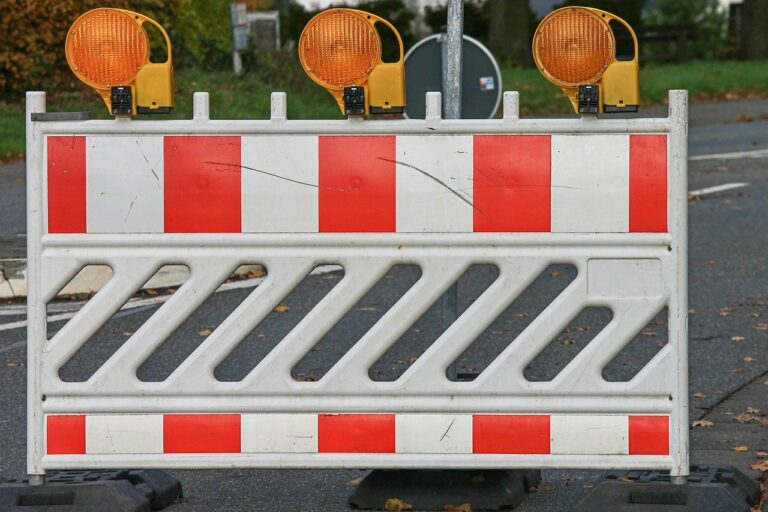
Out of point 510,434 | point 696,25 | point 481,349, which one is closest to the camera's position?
point 510,434

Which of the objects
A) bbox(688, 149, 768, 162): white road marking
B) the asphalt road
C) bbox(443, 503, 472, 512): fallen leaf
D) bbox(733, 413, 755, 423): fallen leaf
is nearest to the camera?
bbox(443, 503, 472, 512): fallen leaf

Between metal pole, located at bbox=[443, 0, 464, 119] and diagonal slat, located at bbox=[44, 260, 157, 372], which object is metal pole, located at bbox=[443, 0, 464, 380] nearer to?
metal pole, located at bbox=[443, 0, 464, 119]

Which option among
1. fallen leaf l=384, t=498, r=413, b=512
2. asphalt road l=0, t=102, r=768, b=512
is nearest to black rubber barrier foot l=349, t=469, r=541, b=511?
fallen leaf l=384, t=498, r=413, b=512

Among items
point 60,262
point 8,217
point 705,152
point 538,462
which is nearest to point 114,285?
point 60,262

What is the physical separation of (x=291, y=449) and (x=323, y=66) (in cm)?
108

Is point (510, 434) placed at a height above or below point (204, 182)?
below

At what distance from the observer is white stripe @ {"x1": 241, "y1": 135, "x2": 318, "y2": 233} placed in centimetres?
443

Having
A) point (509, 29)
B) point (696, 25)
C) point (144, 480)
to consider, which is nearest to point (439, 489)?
point (144, 480)

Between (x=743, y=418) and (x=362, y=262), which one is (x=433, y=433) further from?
(x=743, y=418)

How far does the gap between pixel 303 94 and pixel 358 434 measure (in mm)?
19598

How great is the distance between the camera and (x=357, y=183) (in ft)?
14.5

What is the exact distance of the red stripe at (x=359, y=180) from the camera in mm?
4418

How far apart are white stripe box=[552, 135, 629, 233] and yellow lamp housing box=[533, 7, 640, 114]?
10 centimetres

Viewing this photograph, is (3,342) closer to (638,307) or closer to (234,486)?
(234,486)
